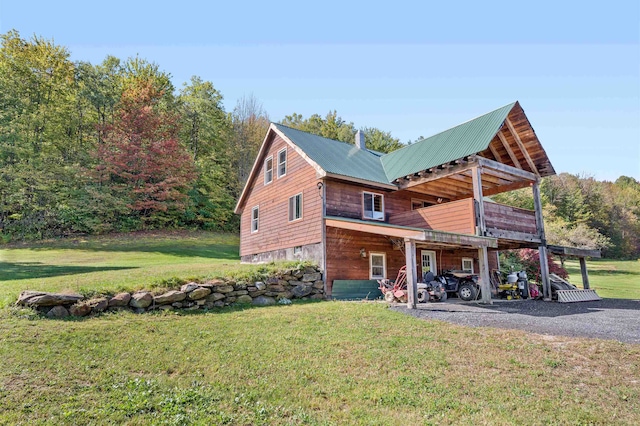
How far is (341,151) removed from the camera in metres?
18.4

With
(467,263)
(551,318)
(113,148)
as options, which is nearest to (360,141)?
(467,263)

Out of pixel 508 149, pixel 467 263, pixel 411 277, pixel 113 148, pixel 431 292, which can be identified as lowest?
pixel 431 292

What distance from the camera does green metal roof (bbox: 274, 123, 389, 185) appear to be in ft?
51.0

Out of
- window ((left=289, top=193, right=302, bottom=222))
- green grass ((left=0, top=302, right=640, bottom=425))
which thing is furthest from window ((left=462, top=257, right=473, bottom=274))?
green grass ((left=0, top=302, right=640, bottom=425))

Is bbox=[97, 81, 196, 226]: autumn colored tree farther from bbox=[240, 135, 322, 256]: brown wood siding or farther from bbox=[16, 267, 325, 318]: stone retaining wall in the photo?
bbox=[16, 267, 325, 318]: stone retaining wall

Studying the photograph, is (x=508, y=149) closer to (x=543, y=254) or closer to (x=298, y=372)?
(x=543, y=254)

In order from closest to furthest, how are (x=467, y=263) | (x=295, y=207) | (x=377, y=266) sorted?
1. (x=377, y=266)
2. (x=295, y=207)
3. (x=467, y=263)

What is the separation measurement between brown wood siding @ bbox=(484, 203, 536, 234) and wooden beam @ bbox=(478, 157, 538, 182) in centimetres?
153

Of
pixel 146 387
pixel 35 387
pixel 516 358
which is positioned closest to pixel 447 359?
pixel 516 358

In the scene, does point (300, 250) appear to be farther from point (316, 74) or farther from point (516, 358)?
point (516, 358)

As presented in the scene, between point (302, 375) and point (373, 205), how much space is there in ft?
37.7

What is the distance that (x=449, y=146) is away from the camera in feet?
51.3

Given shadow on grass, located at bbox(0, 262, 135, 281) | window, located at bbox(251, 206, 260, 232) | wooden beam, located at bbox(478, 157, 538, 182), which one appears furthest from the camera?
window, located at bbox(251, 206, 260, 232)

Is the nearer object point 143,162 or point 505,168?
point 505,168
